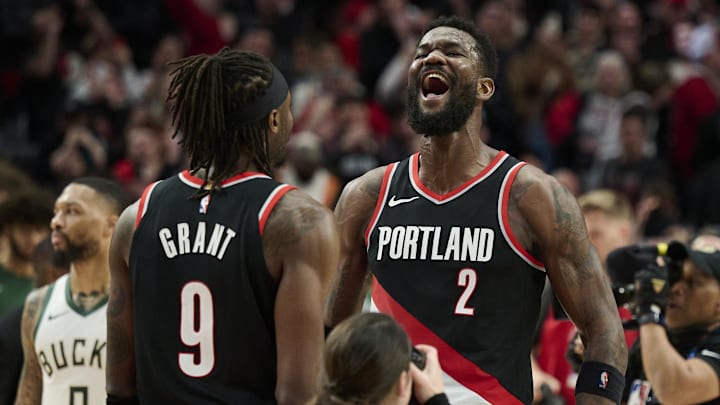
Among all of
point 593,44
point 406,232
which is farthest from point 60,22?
point 406,232

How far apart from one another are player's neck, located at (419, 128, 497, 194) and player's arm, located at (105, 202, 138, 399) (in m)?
1.21

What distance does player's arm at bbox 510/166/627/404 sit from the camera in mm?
4465

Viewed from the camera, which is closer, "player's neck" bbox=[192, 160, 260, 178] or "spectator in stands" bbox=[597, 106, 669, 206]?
"player's neck" bbox=[192, 160, 260, 178]

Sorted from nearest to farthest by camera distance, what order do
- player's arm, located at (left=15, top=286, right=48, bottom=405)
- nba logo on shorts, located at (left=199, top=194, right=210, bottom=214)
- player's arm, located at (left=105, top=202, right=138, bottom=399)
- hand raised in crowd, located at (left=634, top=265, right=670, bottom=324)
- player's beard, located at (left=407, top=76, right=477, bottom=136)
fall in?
nba logo on shorts, located at (left=199, top=194, right=210, bottom=214) → player's arm, located at (left=105, top=202, right=138, bottom=399) → player's beard, located at (left=407, top=76, right=477, bottom=136) → hand raised in crowd, located at (left=634, top=265, right=670, bottom=324) → player's arm, located at (left=15, top=286, right=48, bottom=405)

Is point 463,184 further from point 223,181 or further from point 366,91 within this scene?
point 366,91

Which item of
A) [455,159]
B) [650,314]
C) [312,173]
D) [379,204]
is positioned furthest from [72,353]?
[312,173]

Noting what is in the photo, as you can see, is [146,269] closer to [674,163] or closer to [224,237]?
[224,237]

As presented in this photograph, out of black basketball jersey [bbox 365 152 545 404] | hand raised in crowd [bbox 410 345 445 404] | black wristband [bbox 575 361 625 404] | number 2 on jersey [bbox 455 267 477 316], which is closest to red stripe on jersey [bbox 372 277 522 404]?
black basketball jersey [bbox 365 152 545 404]

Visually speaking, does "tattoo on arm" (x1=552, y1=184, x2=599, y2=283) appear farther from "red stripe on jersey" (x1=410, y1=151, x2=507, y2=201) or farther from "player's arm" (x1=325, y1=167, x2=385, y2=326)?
"player's arm" (x1=325, y1=167, x2=385, y2=326)

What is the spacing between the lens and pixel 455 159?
474 cm

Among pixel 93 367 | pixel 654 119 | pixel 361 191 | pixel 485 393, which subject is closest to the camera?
pixel 485 393

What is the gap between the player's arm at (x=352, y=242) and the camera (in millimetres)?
4883

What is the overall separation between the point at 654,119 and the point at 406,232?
8322 mm

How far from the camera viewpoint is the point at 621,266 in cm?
593
